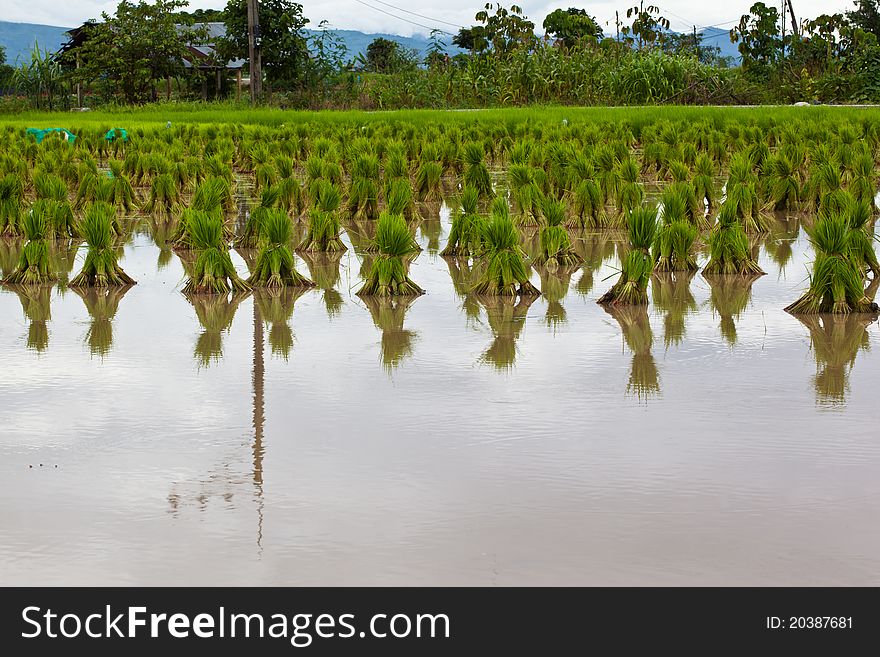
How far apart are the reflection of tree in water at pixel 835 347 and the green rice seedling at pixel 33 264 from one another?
452cm

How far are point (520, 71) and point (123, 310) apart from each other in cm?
2281

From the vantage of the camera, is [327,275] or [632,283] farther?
[327,275]

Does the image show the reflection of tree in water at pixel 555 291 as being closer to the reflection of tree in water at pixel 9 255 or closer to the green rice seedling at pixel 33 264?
the green rice seedling at pixel 33 264

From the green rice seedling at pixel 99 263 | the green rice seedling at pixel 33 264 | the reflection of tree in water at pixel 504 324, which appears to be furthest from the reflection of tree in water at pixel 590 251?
the green rice seedling at pixel 33 264

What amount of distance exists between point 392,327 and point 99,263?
2277 millimetres

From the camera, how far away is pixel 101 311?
7.06 meters

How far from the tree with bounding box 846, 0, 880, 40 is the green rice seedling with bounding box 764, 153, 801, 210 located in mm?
29965

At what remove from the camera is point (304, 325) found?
6645mm

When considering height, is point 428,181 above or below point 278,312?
above

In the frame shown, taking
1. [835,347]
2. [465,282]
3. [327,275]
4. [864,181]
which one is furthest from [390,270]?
[864,181]

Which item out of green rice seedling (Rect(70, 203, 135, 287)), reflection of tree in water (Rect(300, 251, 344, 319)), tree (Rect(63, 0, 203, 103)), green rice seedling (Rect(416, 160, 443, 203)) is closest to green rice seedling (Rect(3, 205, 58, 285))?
green rice seedling (Rect(70, 203, 135, 287))

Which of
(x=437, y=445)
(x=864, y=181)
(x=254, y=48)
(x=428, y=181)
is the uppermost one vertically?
(x=254, y=48)

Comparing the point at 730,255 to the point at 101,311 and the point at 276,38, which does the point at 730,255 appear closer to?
the point at 101,311

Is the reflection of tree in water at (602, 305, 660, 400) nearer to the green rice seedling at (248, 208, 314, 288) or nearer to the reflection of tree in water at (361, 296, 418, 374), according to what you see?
the reflection of tree in water at (361, 296, 418, 374)
